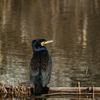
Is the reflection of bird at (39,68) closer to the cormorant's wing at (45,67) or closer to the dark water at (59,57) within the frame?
the cormorant's wing at (45,67)

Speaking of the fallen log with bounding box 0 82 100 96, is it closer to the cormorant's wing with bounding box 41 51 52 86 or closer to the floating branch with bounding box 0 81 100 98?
the floating branch with bounding box 0 81 100 98

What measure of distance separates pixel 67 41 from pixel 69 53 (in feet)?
10.9

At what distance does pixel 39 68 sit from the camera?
725 cm

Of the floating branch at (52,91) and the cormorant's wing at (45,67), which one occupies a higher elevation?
the cormorant's wing at (45,67)

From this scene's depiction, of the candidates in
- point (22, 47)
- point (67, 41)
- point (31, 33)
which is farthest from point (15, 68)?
point (31, 33)

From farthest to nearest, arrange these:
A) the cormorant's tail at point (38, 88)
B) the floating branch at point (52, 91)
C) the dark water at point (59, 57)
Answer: the dark water at point (59, 57) → the floating branch at point (52, 91) → the cormorant's tail at point (38, 88)

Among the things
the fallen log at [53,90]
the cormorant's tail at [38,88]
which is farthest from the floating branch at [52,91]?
the cormorant's tail at [38,88]

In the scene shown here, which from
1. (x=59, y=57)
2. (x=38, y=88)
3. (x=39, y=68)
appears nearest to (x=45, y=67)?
(x=39, y=68)

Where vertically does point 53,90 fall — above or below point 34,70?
below

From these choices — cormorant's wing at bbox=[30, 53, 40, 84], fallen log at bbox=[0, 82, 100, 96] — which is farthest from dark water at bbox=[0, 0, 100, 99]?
cormorant's wing at bbox=[30, 53, 40, 84]

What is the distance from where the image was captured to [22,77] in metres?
9.98

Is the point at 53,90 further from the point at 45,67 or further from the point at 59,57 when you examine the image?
the point at 59,57

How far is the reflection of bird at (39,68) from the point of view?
7.17 m

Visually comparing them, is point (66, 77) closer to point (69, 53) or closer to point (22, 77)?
point (22, 77)
